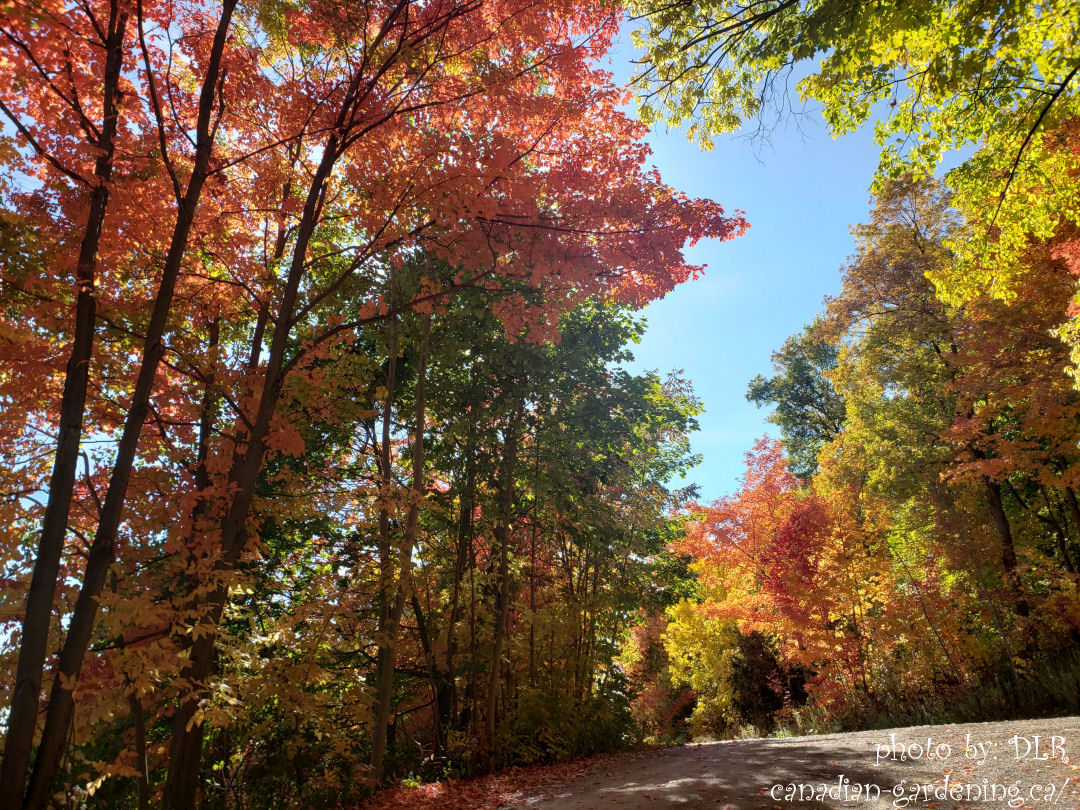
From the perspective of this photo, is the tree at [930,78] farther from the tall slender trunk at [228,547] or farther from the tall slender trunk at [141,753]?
the tall slender trunk at [141,753]

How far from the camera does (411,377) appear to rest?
11.1m

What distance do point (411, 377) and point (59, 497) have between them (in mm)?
7441

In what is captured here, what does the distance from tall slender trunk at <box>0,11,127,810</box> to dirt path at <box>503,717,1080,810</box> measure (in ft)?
13.5

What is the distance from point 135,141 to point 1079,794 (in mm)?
9340

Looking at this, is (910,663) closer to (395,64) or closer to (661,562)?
(661,562)

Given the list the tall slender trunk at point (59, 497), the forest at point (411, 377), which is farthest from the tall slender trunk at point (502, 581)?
the tall slender trunk at point (59, 497)

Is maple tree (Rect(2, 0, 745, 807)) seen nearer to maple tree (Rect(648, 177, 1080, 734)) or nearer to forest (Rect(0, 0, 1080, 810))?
forest (Rect(0, 0, 1080, 810))

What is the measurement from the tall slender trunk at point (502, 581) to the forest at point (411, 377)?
0.27ft

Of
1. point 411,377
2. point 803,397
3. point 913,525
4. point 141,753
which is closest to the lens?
point 141,753

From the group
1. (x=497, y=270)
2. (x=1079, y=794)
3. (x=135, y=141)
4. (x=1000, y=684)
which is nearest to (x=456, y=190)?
(x=497, y=270)

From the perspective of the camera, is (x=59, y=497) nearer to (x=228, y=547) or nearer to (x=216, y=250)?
(x=228, y=547)

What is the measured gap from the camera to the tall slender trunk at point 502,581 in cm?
842

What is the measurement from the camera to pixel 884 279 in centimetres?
1465

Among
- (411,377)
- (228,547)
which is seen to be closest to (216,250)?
(228,547)
